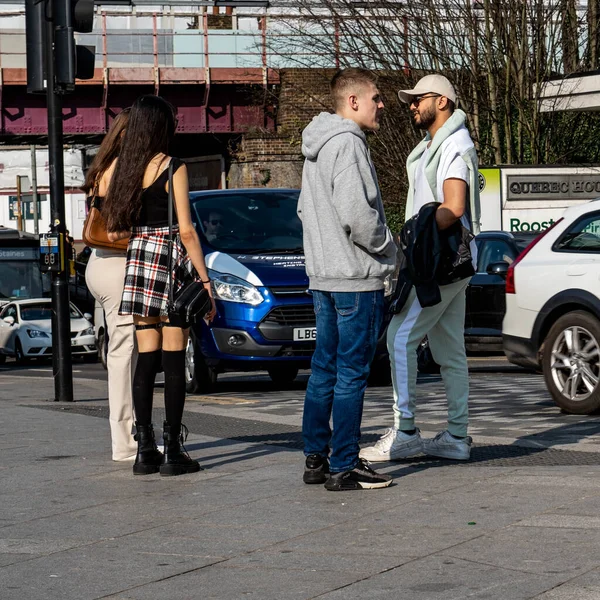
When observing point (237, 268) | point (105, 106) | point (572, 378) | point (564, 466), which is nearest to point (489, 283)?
point (237, 268)

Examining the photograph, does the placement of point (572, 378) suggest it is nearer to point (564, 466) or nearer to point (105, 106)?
point (564, 466)

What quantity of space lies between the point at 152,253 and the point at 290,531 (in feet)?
6.57

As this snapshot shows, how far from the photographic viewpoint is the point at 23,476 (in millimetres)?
7094

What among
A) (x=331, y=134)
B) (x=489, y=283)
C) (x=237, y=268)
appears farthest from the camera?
(x=489, y=283)

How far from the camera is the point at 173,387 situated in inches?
271

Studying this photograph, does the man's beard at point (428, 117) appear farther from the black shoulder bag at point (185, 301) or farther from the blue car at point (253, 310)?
the blue car at point (253, 310)

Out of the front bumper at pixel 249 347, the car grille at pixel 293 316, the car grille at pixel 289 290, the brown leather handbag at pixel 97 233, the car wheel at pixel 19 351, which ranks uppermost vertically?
the brown leather handbag at pixel 97 233

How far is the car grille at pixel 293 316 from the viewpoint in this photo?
1258 cm

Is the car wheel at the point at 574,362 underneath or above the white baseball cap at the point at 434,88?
underneath

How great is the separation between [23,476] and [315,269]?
1.98 meters

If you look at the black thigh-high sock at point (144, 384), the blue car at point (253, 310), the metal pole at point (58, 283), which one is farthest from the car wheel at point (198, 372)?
the black thigh-high sock at point (144, 384)

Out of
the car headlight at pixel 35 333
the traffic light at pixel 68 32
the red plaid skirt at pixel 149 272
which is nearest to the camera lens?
the red plaid skirt at pixel 149 272

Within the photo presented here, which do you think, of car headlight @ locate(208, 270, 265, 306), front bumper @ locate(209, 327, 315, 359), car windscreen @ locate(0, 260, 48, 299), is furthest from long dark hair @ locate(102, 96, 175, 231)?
car windscreen @ locate(0, 260, 48, 299)

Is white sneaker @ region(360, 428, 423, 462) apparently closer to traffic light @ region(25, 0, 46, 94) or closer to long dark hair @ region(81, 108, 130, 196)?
long dark hair @ region(81, 108, 130, 196)
